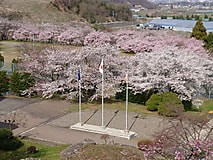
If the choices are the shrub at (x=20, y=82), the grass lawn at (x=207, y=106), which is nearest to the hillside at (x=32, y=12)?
the shrub at (x=20, y=82)

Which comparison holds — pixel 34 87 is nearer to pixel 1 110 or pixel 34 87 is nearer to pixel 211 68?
pixel 1 110

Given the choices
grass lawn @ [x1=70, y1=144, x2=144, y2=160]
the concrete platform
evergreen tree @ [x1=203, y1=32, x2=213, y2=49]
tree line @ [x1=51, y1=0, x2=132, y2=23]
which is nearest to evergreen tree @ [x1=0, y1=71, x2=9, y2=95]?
the concrete platform

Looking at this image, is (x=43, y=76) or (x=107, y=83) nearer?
(x=107, y=83)

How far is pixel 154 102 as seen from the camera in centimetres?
1831

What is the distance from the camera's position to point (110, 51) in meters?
20.7

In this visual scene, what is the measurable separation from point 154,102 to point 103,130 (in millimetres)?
4826

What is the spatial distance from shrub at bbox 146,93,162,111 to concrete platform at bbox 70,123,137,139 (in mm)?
4077

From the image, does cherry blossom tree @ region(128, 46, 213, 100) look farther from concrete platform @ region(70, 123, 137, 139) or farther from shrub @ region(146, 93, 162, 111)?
concrete platform @ region(70, 123, 137, 139)

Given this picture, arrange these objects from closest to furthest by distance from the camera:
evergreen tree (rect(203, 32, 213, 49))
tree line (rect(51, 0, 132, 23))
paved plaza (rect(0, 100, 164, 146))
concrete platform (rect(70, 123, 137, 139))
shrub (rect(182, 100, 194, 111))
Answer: paved plaza (rect(0, 100, 164, 146))
concrete platform (rect(70, 123, 137, 139))
shrub (rect(182, 100, 194, 111))
evergreen tree (rect(203, 32, 213, 49))
tree line (rect(51, 0, 132, 23))

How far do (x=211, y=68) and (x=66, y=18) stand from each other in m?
62.7

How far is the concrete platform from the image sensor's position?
14.4 metres

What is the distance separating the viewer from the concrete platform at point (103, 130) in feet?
47.1

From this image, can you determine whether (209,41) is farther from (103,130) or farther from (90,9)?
(90,9)

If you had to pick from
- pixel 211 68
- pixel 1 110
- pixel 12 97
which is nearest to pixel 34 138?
pixel 1 110
